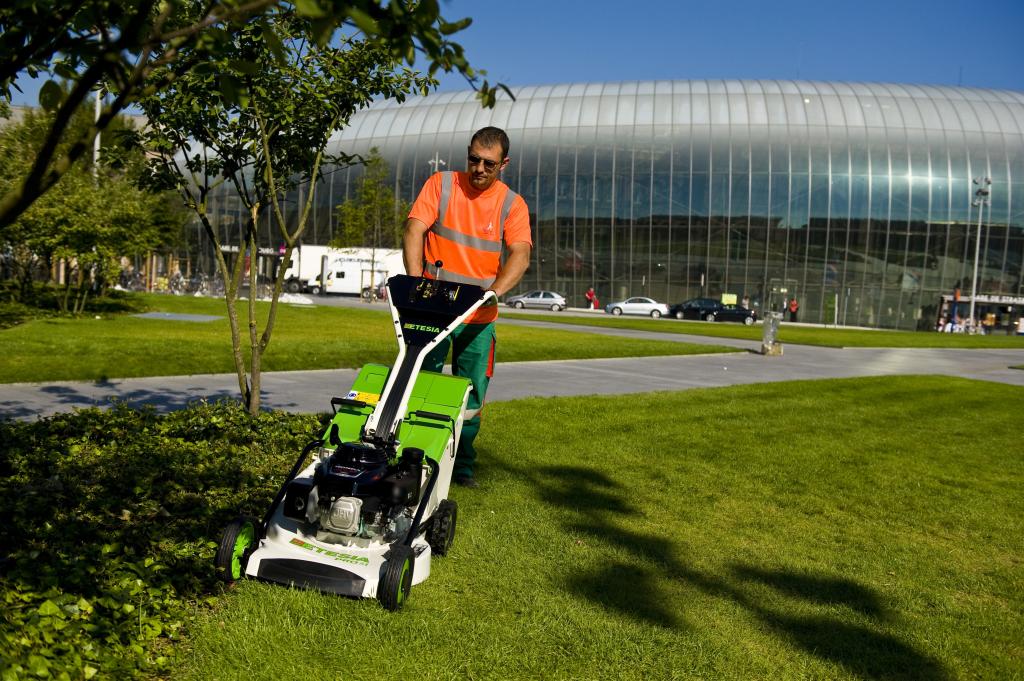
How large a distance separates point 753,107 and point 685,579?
68.5 meters

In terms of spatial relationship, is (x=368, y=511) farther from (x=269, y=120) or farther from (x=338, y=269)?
(x=338, y=269)

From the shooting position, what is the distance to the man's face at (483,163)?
563cm

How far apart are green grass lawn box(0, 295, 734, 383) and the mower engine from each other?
24.7 feet

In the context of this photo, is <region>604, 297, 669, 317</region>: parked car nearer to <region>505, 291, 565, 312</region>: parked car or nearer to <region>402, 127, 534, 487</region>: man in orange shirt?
<region>505, 291, 565, 312</region>: parked car

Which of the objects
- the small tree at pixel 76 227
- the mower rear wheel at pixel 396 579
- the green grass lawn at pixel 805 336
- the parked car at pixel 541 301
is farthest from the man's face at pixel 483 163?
the parked car at pixel 541 301

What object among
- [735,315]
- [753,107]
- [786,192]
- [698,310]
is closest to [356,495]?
[735,315]

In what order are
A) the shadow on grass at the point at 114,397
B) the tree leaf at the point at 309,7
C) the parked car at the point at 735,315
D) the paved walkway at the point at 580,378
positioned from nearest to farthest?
the tree leaf at the point at 309,7 → the shadow on grass at the point at 114,397 → the paved walkway at the point at 580,378 → the parked car at the point at 735,315

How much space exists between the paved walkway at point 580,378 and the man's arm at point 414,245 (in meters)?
4.07

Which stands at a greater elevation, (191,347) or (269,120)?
(269,120)

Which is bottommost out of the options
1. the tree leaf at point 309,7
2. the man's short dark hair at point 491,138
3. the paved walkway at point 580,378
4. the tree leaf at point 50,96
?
the paved walkway at point 580,378

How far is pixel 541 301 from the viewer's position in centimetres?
6562

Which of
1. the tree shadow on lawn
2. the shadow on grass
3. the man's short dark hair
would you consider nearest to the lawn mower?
the tree shadow on lawn

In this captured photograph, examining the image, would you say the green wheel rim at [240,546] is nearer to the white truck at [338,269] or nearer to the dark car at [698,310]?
the white truck at [338,269]

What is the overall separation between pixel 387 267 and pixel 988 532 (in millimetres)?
58703
